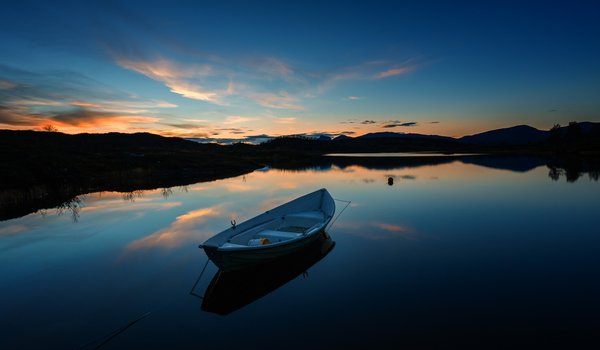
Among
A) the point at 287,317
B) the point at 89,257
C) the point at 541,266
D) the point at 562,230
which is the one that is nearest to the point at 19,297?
the point at 89,257

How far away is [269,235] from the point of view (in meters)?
12.3

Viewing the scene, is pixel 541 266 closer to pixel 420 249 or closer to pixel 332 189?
pixel 420 249

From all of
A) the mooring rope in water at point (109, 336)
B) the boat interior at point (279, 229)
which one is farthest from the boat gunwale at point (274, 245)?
the mooring rope in water at point (109, 336)

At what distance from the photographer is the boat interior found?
11383 millimetres

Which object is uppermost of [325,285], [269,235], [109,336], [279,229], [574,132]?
[574,132]

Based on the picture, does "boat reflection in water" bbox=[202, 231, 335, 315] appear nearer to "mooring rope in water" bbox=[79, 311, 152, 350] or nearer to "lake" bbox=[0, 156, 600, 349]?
"lake" bbox=[0, 156, 600, 349]

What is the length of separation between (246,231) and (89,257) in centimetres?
768

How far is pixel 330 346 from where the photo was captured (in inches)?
288

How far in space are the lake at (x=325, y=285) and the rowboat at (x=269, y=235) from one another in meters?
1.18

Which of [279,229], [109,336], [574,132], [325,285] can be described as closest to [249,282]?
[325,285]

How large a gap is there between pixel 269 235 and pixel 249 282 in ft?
7.10

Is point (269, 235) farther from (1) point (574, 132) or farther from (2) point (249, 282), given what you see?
(1) point (574, 132)

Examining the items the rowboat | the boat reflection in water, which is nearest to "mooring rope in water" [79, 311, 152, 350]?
the boat reflection in water

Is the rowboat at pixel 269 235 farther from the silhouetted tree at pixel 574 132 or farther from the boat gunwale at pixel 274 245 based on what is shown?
the silhouetted tree at pixel 574 132
